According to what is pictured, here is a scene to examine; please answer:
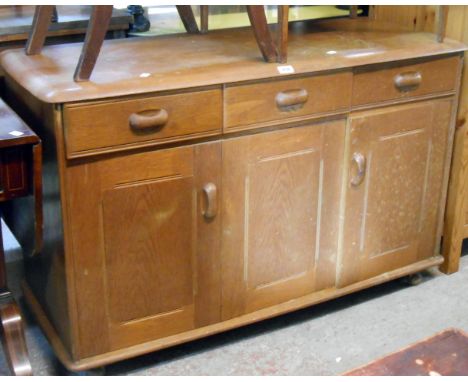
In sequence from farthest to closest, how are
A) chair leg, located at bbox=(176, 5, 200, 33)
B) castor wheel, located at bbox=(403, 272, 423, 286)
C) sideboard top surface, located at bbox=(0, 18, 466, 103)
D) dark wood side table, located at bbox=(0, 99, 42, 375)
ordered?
castor wheel, located at bbox=(403, 272, 423, 286) → chair leg, located at bbox=(176, 5, 200, 33) → sideboard top surface, located at bbox=(0, 18, 466, 103) → dark wood side table, located at bbox=(0, 99, 42, 375)

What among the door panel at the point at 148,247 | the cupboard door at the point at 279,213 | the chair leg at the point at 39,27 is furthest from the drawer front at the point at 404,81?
the chair leg at the point at 39,27

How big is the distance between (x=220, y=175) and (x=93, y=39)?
49cm

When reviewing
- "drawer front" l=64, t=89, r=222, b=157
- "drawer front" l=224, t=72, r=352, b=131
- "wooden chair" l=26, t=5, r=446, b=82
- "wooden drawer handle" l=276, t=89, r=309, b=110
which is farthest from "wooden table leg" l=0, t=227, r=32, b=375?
"wooden drawer handle" l=276, t=89, r=309, b=110

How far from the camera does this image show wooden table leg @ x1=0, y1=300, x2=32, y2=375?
6.05 feet

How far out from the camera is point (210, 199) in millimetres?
1915

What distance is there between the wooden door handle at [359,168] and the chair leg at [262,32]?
16.6 inches

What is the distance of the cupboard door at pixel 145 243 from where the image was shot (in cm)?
178

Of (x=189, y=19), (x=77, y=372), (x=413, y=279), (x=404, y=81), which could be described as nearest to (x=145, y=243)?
(x=77, y=372)

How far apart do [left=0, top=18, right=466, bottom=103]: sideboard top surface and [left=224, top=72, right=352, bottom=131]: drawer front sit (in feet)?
0.11

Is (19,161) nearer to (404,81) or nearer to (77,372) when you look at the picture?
(77,372)

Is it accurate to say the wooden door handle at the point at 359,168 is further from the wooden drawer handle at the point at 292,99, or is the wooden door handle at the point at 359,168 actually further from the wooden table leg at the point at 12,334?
the wooden table leg at the point at 12,334

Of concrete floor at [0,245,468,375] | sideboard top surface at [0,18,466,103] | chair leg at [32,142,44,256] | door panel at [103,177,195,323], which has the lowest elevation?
concrete floor at [0,245,468,375]

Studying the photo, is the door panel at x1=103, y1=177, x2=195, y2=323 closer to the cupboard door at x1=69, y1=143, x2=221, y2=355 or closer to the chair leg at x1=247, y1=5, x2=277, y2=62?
the cupboard door at x1=69, y1=143, x2=221, y2=355

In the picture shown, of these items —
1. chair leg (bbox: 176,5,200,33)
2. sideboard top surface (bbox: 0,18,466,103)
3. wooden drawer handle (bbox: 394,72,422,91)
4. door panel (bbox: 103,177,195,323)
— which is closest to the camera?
sideboard top surface (bbox: 0,18,466,103)
